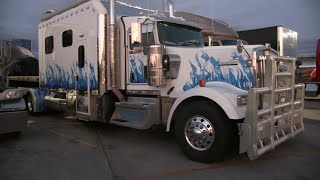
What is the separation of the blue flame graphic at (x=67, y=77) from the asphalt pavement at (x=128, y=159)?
123 centimetres

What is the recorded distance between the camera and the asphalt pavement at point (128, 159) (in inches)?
193

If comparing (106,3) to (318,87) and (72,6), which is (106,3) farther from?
(318,87)

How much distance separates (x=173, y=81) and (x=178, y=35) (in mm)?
1101

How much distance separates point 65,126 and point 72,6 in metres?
3.16

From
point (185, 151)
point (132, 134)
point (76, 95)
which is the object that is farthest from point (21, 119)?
point (185, 151)

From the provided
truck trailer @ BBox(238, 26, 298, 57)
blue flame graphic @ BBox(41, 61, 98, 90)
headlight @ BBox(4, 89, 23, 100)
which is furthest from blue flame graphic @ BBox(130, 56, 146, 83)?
truck trailer @ BBox(238, 26, 298, 57)

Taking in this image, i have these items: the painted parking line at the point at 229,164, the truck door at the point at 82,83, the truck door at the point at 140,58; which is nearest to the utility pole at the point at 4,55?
the truck door at the point at 82,83

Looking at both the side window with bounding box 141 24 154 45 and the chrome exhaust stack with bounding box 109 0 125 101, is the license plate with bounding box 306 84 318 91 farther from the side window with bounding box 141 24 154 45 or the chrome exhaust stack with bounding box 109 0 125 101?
the side window with bounding box 141 24 154 45

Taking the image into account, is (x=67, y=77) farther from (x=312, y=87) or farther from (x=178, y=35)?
(x=312, y=87)

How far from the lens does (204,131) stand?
536cm

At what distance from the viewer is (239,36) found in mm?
18547

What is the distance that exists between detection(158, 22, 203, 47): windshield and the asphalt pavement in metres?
2.04

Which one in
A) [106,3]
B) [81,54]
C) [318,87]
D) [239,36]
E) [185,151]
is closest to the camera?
[185,151]

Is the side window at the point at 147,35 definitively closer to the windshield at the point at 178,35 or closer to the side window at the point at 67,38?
the windshield at the point at 178,35
